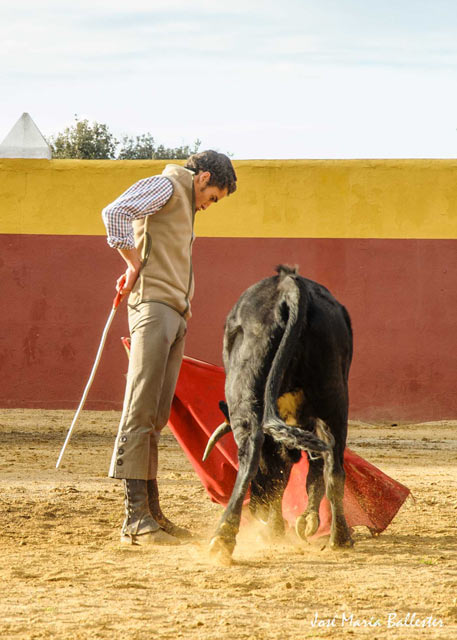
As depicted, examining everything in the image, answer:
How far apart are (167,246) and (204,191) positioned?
0.30 metres

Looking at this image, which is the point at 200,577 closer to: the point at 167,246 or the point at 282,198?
the point at 167,246

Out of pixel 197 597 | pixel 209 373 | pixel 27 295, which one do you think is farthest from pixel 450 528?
pixel 27 295

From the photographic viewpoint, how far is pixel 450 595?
3062 millimetres

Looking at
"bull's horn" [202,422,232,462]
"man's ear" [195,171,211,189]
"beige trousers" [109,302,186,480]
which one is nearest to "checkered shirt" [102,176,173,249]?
"man's ear" [195,171,211,189]

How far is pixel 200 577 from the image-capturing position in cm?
327

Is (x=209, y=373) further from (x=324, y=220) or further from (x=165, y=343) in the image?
(x=324, y=220)

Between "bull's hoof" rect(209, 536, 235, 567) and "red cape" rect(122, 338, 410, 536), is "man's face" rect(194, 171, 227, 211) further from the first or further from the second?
"bull's hoof" rect(209, 536, 235, 567)

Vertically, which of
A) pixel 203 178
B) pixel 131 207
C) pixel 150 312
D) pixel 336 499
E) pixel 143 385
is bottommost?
pixel 336 499

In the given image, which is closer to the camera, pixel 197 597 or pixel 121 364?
pixel 197 597

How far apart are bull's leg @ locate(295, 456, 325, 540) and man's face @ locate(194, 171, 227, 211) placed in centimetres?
119

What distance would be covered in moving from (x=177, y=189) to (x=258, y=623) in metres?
1.93

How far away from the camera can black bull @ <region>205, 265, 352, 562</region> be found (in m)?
3.60

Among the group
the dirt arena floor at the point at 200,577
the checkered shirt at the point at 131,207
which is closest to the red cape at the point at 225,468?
the dirt arena floor at the point at 200,577

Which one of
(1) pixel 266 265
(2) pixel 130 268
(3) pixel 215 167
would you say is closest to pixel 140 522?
(2) pixel 130 268
